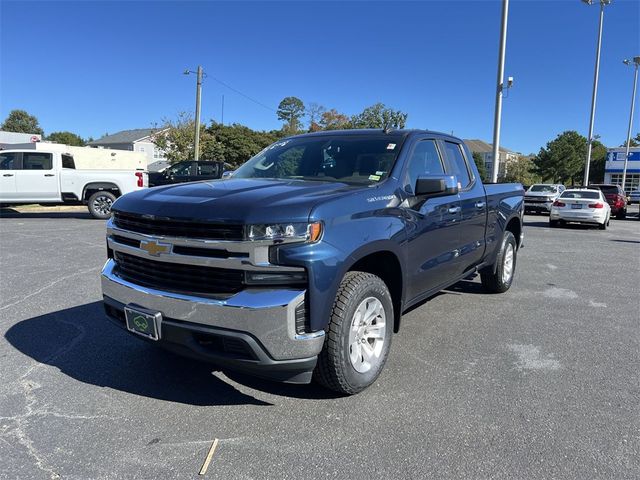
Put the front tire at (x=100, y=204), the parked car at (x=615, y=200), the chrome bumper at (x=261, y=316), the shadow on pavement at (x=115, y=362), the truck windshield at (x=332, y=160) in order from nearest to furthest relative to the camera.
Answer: the chrome bumper at (x=261, y=316)
the shadow on pavement at (x=115, y=362)
the truck windshield at (x=332, y=160)
the front tire at (x=100, y=204)
the parked car at (x=615, y=200)

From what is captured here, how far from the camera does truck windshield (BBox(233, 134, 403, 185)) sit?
4012 mm

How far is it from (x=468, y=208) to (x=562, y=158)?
200 feet

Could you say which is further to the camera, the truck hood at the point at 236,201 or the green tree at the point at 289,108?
the green tree at the point at 289,108

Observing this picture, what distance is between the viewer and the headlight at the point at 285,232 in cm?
284

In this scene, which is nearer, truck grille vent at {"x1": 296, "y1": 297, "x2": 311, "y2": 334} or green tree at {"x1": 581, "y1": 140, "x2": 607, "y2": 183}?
truck grille vent at {"x1": 296, "y1": 297, "x2": 311, "y2": 334}

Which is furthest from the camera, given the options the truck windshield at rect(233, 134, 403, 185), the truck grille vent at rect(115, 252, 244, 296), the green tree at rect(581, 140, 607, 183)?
the green tree at rect(581, 140, 607, 183)

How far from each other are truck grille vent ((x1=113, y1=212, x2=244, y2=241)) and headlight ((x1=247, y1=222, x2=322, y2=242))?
81 mm

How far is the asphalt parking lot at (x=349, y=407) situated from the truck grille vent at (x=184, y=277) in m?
0.83

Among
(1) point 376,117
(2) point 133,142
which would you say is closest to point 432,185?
(1) point 376,117

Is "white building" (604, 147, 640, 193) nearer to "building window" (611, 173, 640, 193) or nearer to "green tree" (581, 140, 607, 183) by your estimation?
"building window" (611, 173, 640, 193)

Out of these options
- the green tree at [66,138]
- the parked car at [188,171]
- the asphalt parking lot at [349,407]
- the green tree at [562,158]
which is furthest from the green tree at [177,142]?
the green tree at [66,138]

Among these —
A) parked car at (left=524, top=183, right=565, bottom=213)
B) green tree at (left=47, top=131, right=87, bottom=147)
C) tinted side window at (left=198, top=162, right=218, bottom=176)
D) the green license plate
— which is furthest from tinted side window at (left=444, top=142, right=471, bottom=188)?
green tree at (left=47, top=131, right=87, bottom=147)

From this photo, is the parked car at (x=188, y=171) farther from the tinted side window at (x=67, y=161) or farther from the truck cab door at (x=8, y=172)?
the truck cab door at (x=8, y=172)

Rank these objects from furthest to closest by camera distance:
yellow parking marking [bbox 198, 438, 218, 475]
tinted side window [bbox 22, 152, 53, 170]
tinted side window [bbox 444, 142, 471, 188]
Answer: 1. tinted side window [bbox 22, 152, 53, 170]
2. tinted side window [bbox 444, 142, 471, 188]
3. yellow parking marking [bbox 198, 438, 218, 475]
